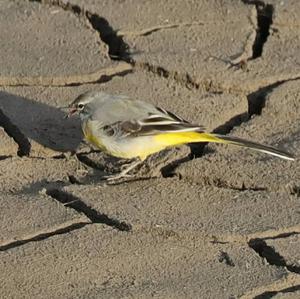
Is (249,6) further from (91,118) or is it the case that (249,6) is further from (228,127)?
(91,118)

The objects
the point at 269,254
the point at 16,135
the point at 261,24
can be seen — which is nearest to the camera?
the point at 269,254

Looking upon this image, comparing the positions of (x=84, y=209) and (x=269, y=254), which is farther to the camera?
(x=84, y=209)

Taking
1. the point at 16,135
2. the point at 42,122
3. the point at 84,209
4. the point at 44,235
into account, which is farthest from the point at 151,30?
the point at 44,235

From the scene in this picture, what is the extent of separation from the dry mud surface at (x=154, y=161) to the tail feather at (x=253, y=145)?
0.09 metres

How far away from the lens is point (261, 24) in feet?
23.4

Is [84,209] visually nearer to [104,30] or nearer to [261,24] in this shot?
[104,30]

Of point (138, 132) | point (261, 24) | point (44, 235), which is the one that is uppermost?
point (261, 24)

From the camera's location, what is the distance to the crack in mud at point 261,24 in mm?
6902

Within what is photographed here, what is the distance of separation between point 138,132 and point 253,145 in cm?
54

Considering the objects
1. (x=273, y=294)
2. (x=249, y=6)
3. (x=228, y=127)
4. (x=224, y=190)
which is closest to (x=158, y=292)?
(x=273, y=294)

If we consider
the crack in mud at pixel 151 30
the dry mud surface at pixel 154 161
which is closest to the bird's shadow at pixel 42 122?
the dry mud surface at pixel 154 161

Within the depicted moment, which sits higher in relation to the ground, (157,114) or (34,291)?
(157,114)

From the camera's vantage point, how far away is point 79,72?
21.5ft

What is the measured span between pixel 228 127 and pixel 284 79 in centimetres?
56
